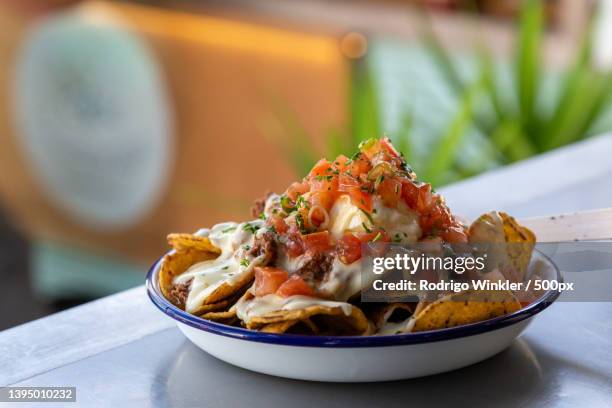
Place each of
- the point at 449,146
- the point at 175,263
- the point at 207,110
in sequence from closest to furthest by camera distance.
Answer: the point at 175,263
the point at 449,146
the point at 207,110

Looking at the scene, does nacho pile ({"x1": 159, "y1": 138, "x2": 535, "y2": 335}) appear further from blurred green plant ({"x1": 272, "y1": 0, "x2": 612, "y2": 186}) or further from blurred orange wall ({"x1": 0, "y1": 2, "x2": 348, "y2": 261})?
blurred orange wall ({"x1": 0, "y1": 2, "x2": 348, "y2": 261})

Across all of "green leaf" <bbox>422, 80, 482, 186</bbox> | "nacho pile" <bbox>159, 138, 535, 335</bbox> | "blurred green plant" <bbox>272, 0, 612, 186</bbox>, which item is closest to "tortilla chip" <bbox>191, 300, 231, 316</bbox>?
"nacho pile" <bbox>159, 138, 535, 335</bbox>

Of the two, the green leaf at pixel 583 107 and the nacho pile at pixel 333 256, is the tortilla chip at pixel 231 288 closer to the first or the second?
the nacho pile at pixel 333 256

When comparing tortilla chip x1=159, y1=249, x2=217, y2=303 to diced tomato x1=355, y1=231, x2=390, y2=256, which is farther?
tortilla chip x1=159, y1=249, x2=217, y2=303

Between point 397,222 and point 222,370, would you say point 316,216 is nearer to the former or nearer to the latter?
point 397,222

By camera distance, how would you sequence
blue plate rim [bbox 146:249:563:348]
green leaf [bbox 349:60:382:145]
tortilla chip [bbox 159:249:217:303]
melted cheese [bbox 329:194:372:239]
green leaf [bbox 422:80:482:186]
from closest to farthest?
1. blue plate rim [bbox 146:249:563:348]
2. melted cheese [bbox 329:194:372:239]
3. tortilla chip [bbox 159:249:217:303]
4. green leaf [bbox 422:80:482:186]
5. green leaf [bbox 349:60:382:145]

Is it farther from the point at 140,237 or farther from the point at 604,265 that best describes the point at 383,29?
the point at 604,265

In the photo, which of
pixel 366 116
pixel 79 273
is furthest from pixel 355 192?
pixel 79 273
